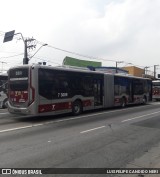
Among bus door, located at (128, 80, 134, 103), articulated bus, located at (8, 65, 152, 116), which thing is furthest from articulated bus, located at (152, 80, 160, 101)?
articulated bus, located at (8, 65, 152, 116)

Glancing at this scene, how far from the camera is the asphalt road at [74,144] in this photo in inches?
301

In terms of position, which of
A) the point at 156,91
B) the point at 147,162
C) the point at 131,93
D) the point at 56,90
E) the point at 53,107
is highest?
the point at 56,90

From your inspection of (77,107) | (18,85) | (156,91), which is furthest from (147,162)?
(156,91)

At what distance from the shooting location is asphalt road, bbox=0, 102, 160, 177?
764 centimetres

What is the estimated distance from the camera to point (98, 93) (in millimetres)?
21484

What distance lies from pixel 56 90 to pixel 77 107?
261 cm

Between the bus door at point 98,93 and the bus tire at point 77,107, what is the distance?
2.08 metres

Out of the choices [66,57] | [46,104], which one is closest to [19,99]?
[46,104]

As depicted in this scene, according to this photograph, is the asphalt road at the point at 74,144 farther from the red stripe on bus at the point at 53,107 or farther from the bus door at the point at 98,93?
the bus door at the point at 98,93

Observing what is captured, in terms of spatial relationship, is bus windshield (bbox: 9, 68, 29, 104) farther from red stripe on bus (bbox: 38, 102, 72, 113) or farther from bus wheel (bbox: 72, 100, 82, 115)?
bus wheel (bbox: 72, 100, 82, 115)

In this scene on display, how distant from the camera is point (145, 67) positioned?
79.8m

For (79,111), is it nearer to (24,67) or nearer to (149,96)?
(24,67)

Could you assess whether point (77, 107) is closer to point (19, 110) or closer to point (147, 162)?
point (19, 110)

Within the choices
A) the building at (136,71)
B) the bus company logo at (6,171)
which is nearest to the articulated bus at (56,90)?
the bus company logo at (6,171)
